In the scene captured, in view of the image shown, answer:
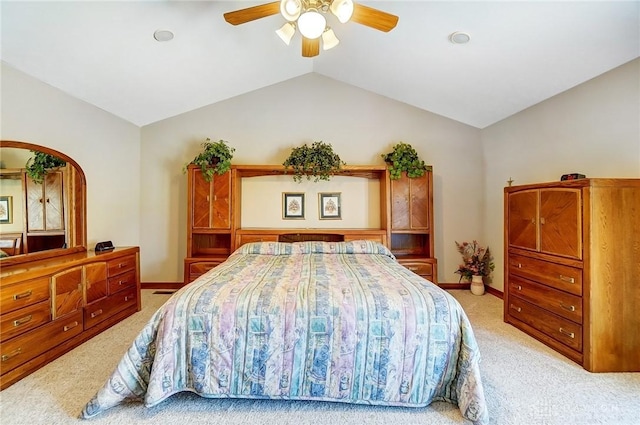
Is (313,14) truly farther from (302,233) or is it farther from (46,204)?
(46,204)

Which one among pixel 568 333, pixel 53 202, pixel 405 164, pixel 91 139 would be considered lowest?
pixel 568 333

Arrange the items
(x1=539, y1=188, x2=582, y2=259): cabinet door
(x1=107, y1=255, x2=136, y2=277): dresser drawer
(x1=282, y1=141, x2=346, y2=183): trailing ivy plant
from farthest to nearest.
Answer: (x1=282, y1=141, x2=346, y2=183): trailing ivy plant < (x1=107, y1=255, x2=136, y2=277): dresser drawer < (x1=539, y1=188, x2=582, y2=259): cabinet door

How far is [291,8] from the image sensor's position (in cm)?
194

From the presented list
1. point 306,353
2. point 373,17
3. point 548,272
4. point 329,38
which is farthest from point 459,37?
point 306,353

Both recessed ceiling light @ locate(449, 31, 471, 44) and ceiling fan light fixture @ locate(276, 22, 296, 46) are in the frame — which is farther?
recessed ceiling light @ locate(449, 31, 471, 44)

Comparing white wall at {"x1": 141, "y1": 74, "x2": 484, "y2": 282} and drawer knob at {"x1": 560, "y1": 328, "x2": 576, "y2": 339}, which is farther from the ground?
white wall at {"x1": 141, "y1": 74, "x2": 484, "y2": 282}

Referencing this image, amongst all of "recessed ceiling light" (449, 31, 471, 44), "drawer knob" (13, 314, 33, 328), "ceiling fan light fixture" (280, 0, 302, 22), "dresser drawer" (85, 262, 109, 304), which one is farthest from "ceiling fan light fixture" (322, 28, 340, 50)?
"drawer knob" (13, 314, 33, 328)

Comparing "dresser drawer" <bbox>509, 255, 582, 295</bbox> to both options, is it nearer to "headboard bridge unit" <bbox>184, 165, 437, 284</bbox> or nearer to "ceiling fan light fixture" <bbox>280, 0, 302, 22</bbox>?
"headboard bridge unit" <bbox>184, 165, 437, 284</bbox>

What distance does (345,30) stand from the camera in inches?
126

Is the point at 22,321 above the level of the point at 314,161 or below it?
below

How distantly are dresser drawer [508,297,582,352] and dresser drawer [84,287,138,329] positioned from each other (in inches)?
166

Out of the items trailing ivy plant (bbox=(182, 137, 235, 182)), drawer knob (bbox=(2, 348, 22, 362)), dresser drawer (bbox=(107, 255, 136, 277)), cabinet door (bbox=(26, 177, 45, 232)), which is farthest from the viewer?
trailing ivy plant (bbox=(182, 137, 235, 182))

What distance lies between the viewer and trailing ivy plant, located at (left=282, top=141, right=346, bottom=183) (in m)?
4.03

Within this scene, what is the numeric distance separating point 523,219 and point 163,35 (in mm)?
3902
